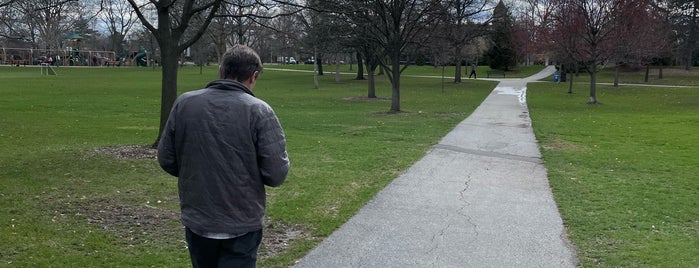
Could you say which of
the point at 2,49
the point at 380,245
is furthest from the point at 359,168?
the point at 2,49

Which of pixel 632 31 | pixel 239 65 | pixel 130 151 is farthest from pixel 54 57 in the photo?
pixel 239 65

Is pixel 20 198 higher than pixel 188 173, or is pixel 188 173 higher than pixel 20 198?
pixel 188 173

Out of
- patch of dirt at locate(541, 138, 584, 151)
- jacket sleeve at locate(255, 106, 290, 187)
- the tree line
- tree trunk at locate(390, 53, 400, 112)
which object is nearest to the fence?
the tree line

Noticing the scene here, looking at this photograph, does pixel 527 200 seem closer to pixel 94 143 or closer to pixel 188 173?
pixel 188 173

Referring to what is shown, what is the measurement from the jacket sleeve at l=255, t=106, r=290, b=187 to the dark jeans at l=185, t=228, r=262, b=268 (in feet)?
0.98

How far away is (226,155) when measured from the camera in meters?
2.77

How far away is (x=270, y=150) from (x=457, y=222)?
370 cm

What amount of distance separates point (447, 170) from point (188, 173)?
677cm

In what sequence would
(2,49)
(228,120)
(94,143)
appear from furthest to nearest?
(2,49), (94,143), (228,120)

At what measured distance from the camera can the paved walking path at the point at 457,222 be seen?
193 inches

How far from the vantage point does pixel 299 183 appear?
7.99 meters

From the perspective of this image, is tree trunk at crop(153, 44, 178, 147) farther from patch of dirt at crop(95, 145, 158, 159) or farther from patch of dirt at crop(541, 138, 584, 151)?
patch of dirt at crop(541, 138, 584, 151)

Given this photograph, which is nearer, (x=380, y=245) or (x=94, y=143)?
(x=380, y=245)

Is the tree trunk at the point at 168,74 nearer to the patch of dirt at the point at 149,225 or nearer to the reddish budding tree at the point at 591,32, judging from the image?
the patch of dirt at the point at 149,225
